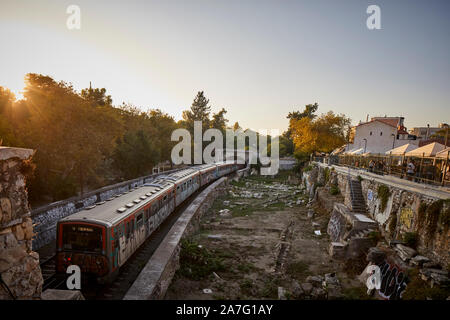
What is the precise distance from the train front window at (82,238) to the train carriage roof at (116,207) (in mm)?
262

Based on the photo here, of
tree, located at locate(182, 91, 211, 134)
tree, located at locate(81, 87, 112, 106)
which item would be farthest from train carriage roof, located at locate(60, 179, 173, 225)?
tree, located at locate(182, 91, 211, 134)

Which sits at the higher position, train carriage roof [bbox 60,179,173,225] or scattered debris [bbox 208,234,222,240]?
train carriage roof [bbox 60,179,173,225]

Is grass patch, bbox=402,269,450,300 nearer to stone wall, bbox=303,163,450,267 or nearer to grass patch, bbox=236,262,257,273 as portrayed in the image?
stone wall, bbox=303,163,450,267

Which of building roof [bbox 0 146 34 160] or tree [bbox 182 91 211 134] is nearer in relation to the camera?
building roof [bbox 0 146 34 160]

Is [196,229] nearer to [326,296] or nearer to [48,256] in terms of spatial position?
[48,256]

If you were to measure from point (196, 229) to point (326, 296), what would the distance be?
8.47m

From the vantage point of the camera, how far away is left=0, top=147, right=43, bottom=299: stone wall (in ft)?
10.1

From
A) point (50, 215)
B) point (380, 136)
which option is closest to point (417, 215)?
point (50, 215)

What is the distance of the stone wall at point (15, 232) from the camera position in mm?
3082

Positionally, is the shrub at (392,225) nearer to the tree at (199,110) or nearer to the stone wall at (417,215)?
the stone wall at (417,215)

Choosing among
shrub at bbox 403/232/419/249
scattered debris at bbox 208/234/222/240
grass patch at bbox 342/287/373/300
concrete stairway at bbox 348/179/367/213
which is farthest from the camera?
concrete stairway at bbox 348/179/367/213

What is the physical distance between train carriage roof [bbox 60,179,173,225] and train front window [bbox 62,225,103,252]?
26 cm

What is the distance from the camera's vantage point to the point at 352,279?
9.25m

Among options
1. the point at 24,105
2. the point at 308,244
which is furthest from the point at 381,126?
the point at 24,105
